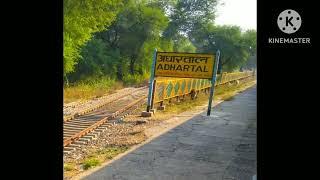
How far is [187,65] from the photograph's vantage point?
15.8 m

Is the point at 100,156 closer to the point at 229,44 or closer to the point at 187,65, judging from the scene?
the point at 187,65

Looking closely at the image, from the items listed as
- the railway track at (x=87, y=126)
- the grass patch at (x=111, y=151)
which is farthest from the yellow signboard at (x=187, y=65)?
the grass patch at (x=111, y=151)
